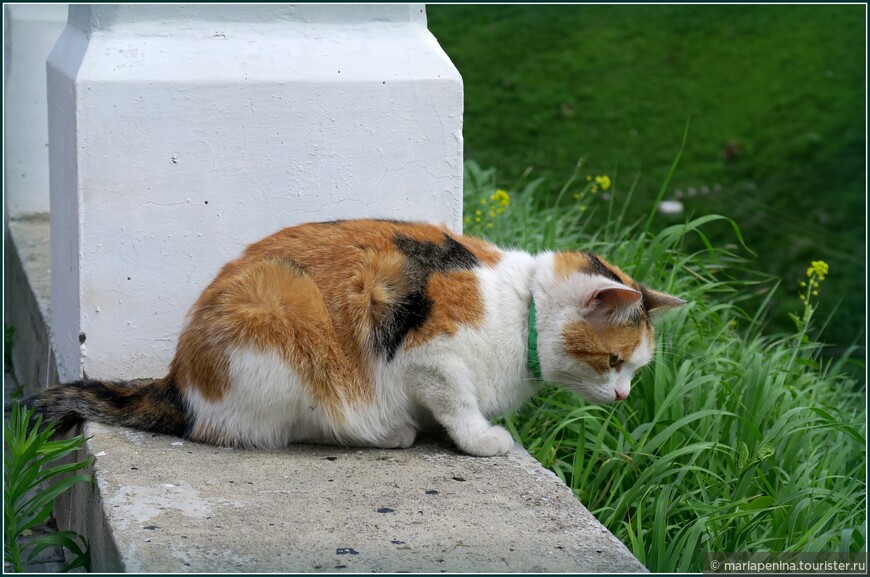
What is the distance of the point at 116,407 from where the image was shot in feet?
10.5

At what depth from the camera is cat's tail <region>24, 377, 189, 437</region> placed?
125 inches

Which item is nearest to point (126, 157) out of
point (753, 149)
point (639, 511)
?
point (639, 511)

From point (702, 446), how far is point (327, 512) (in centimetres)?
132

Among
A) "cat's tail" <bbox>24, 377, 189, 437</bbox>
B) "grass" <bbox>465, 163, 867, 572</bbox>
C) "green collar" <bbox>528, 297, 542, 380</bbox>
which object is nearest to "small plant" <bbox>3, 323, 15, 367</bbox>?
"cat's tail" <bbox>24, 377, 189, 437</bbox>

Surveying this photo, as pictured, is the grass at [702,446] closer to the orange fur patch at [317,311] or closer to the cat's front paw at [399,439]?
the cat's front paw at [399,439]

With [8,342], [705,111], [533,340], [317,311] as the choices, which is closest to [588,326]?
[533,340]

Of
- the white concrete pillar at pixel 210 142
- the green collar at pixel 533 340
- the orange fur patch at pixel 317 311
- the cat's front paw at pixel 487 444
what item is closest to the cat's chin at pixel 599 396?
the green collar at pixel 533 340

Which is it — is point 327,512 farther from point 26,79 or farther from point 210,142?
point 26,79

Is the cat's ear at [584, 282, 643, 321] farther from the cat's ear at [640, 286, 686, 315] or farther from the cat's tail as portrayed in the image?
the cat's tail

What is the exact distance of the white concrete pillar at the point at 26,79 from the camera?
16.9 feet

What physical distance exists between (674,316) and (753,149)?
4540mm

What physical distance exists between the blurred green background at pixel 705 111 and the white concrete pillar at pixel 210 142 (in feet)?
11.1

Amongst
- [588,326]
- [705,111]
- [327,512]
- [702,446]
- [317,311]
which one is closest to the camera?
[327,512]

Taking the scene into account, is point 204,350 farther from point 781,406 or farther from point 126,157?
point 781,406
